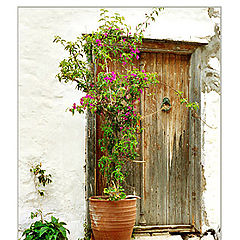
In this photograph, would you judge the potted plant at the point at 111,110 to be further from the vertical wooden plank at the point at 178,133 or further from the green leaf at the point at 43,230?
the vertical wooden plank at the point at 178,133

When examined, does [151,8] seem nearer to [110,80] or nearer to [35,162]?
[110,80]

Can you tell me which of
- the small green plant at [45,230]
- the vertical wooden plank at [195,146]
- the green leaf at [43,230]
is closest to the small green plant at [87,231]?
the small green plant at [45,230]

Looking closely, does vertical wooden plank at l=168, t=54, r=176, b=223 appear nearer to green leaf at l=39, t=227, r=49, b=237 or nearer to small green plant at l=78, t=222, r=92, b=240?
small green plant at l=78, t=222, r=92, b=240

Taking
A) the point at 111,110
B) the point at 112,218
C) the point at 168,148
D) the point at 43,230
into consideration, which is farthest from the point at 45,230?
the point at 168,148

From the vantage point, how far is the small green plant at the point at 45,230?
3.28 meters

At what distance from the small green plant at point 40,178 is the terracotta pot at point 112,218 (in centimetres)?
59

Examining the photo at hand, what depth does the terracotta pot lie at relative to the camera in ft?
10.5

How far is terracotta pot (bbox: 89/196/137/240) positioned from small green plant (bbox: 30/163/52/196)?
0.59 meters

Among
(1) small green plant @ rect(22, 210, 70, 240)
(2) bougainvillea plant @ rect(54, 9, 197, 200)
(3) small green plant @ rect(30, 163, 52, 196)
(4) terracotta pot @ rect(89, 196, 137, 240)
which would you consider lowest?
(1) small green plant @ rect(22, 210, 70, 240)

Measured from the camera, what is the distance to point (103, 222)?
3.21 metres

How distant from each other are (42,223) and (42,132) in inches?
36.7

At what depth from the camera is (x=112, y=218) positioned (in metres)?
3.19

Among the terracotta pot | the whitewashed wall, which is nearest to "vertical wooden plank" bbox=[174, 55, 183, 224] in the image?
the terracotta pot

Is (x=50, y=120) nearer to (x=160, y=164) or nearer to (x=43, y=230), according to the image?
(x=43, y=230)
